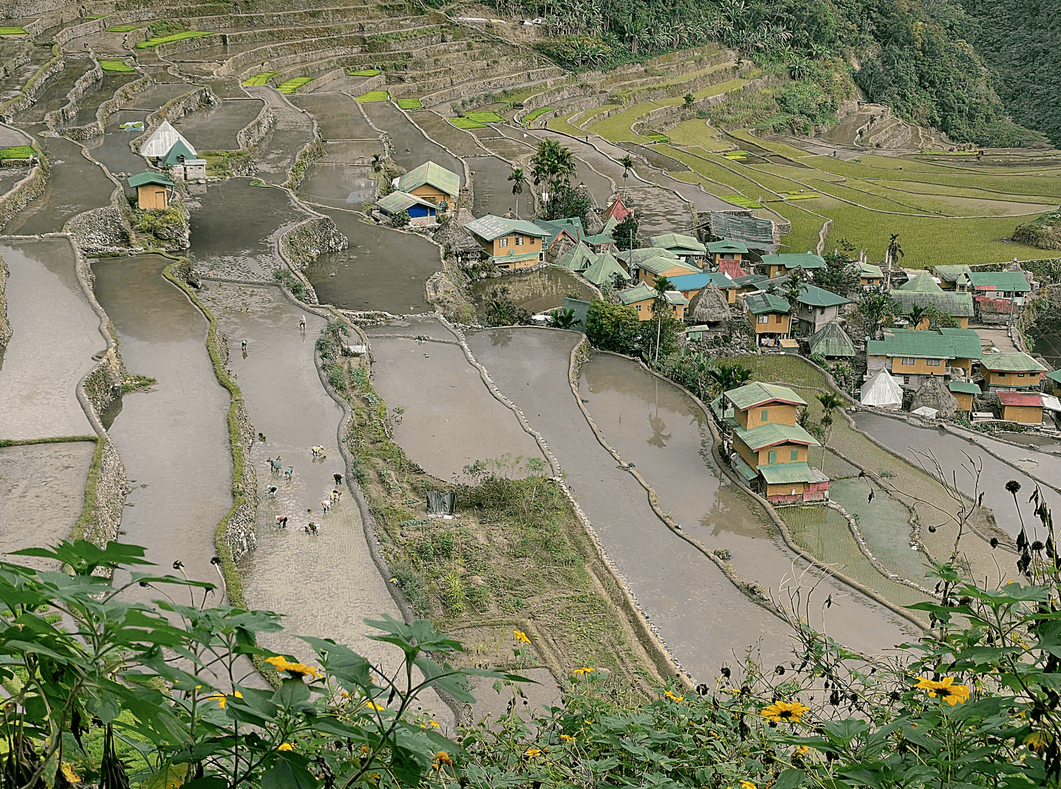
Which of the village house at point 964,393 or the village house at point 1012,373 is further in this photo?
the village house at point 1012,373

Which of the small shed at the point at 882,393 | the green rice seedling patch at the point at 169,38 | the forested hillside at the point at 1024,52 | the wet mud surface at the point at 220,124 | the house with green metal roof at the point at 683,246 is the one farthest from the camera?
the forested hillside at the point at 1024,52

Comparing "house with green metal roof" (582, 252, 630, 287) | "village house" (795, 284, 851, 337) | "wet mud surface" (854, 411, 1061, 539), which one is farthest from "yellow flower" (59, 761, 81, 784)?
"village house" (795, 284, 851, 337)

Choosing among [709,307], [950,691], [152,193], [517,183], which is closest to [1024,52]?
[517,183]

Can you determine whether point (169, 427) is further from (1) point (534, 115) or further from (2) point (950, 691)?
(1) point (534, 115)

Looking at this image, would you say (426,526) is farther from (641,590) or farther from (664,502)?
(664,502)

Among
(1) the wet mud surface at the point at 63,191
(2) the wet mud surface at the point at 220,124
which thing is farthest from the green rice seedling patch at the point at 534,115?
(1) the wet mud surface at the point at 63,191

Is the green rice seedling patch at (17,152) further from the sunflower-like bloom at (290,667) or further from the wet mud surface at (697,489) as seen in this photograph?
the sunflower-like bloom at (290,667)

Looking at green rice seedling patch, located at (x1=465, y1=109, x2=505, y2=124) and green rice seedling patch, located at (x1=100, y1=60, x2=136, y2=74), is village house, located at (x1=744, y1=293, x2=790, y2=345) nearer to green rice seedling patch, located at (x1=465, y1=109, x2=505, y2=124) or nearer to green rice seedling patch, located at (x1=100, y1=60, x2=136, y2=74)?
green rice seedling patch, located at (x1=465, y1=109, x2=505, y2=124)

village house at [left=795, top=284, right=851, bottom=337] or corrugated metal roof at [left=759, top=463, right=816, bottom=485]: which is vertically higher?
corrugated metal roof at [left=759, top=463, right=816, bottom=485]
